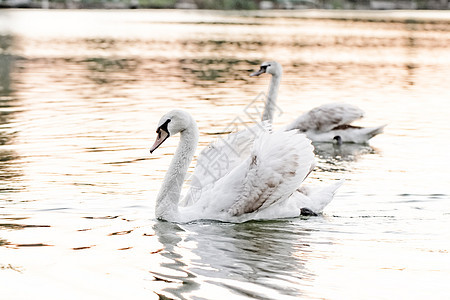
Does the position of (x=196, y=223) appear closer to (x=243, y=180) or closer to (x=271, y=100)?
(x=243, y=180)

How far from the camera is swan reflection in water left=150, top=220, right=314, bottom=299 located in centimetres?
743

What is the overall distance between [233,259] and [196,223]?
1.27m

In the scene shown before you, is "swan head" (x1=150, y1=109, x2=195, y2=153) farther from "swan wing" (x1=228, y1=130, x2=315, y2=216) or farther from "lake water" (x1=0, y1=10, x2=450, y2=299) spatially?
"lake water" (x1=0, y1=10, x2=450, y2=299)

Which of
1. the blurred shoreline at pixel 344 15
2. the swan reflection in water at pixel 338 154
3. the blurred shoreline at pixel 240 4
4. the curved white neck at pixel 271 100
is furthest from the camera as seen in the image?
the blurred shoreline at pixel 240 4

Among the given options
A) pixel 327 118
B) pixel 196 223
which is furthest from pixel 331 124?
pixel 196 223

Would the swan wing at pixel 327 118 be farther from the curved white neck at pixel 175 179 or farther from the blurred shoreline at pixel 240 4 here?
the blurred shoreline at pixel 240 4

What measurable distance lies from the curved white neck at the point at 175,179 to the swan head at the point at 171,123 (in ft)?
0.37

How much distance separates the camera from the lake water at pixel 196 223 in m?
7.70

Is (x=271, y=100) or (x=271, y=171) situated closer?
(x=271, y=171)

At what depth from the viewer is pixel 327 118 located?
16.1m

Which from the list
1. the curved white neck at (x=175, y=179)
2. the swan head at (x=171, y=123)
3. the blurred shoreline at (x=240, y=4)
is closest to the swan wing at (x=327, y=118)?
the curved white neck at (x=175, y=179)

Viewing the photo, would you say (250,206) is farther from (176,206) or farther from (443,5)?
(443,5)

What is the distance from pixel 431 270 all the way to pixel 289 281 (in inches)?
55.8

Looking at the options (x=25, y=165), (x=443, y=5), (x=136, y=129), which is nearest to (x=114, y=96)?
(x=136, y=129)
